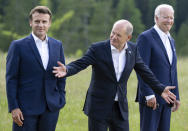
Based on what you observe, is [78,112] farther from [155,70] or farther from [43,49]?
[43,49]

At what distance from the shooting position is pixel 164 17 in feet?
19.0

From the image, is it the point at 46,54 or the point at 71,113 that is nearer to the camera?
the point at 46,54

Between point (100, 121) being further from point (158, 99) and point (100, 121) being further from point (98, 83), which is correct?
point (158, 99)

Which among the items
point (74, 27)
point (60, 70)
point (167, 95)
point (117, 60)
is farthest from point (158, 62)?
point (74, 27)

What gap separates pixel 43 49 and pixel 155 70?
1.77m

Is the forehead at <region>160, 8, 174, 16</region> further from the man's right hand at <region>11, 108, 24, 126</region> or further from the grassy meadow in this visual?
the grassy meadow

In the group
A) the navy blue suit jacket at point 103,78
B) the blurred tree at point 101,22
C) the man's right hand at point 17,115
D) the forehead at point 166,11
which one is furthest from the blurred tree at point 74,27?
the man's right hand at point 17,115

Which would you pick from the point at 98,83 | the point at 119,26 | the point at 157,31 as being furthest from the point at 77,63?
the point at 157,31

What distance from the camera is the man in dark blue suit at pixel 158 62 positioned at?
5.78 metres

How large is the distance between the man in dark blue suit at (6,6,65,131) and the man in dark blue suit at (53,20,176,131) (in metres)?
0.22

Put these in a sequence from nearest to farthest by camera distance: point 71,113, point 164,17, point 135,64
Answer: point 135,64 → point 164,17 → point 71,113

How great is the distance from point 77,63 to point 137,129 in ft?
11.6

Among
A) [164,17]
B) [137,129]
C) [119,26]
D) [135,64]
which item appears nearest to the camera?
[119,26]

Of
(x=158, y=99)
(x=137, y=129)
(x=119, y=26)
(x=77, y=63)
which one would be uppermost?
(x=119, y=26)
